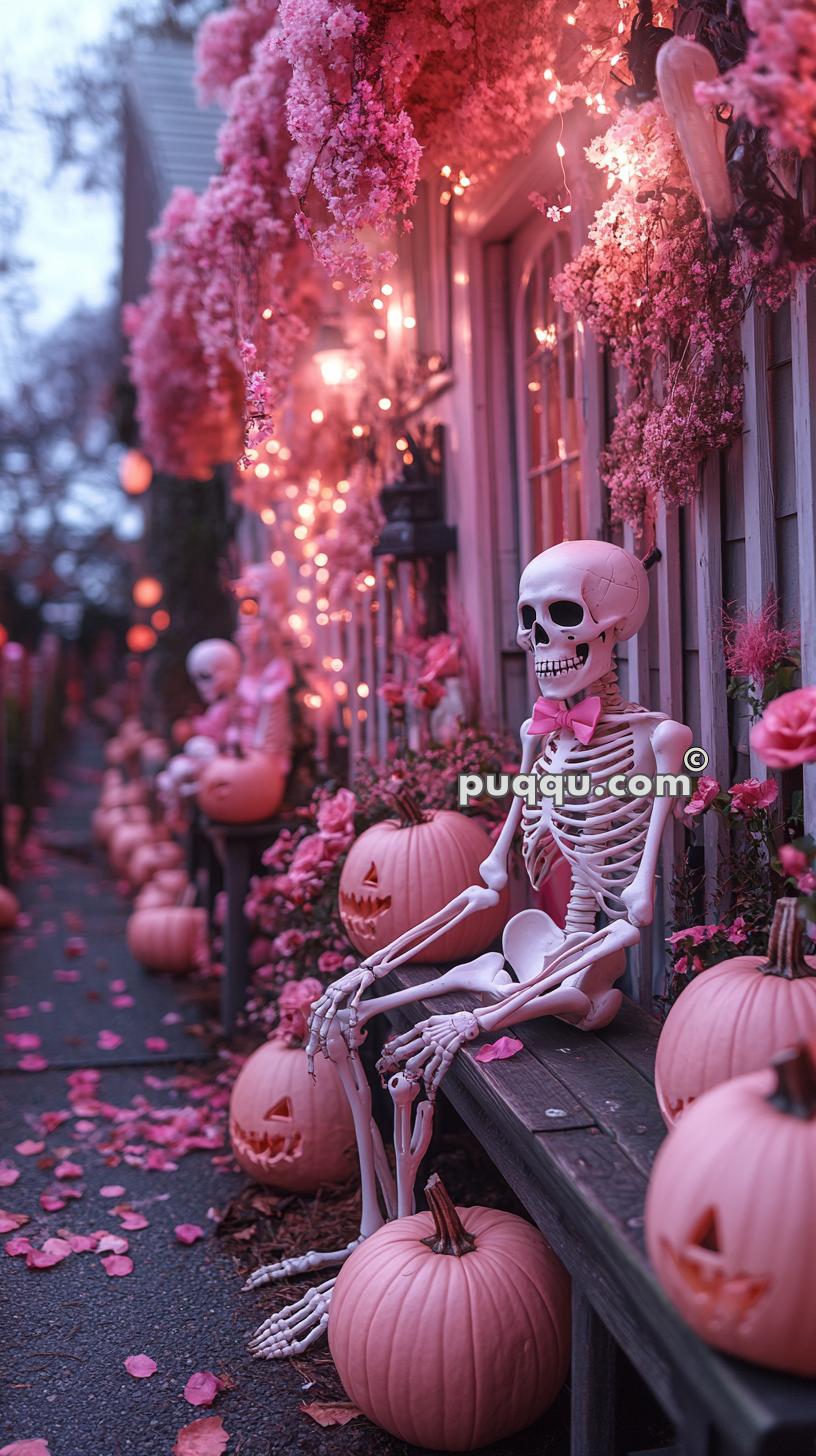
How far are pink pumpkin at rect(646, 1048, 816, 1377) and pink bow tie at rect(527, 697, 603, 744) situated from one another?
1.06 meters

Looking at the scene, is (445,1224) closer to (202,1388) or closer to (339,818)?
(202,1388)

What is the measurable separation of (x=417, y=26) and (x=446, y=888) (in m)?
2.07

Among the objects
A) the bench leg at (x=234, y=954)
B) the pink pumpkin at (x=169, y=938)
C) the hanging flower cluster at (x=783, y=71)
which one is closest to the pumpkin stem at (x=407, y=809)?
the hanging flower cluster at (x=783, y=71)

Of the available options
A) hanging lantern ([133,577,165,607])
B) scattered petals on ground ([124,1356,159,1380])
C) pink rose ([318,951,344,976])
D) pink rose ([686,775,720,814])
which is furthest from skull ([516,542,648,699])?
hanging lantern ([133,577,165,607])

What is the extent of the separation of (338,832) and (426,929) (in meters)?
0.93

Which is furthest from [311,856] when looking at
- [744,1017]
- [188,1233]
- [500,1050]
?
[744,1017]

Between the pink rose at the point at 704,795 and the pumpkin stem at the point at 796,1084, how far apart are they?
882mm

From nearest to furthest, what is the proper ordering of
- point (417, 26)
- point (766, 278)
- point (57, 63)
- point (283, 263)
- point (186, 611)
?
point (766, 278), point (417, 26), point (283, 263), point (186, 611), point (57, 63)

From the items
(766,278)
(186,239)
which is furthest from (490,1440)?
(186,239)

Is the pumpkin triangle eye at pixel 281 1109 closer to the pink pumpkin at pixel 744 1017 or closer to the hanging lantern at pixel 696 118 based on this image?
the pink pumpkin at pixel 744 1017

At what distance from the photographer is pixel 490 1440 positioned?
7.81ft

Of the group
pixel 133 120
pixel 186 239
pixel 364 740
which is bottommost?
pixel 364 740

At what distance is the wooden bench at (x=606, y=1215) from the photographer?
4.75 ft

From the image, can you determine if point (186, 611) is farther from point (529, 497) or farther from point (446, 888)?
point (446, 888)
